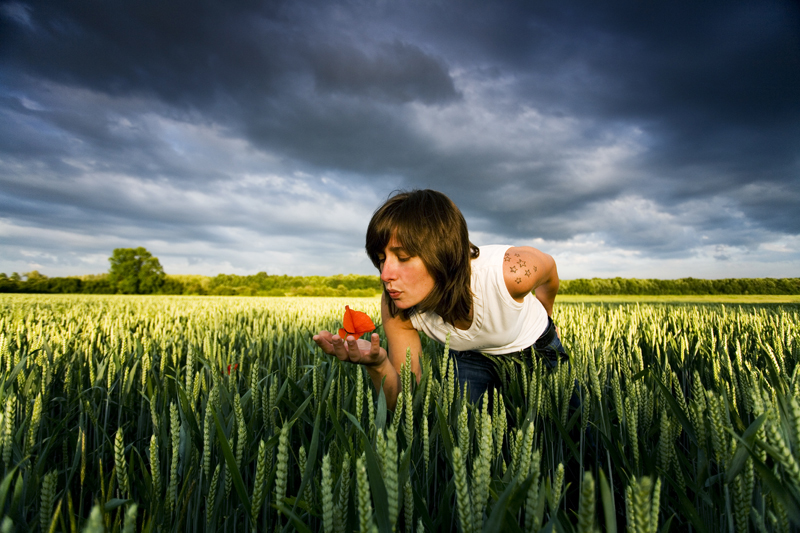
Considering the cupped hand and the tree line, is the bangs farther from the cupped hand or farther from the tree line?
the tree line

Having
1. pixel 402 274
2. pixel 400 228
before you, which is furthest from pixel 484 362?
pixel 400 228

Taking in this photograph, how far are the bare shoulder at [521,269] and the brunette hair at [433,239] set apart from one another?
0.24 metres

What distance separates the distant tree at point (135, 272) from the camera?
38281 millimetres

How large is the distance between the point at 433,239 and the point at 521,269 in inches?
23.2

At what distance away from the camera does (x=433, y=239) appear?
1888 mm

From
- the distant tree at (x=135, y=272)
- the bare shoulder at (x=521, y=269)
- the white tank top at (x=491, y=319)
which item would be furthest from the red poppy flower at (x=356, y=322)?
the distant tree at (x=135, y=272)

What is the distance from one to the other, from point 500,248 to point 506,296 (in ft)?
1.13

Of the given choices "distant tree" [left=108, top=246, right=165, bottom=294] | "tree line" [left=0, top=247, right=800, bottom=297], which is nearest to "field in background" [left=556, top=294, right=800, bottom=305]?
"tree line" [left=0, top=247, right=800, bottom=297]

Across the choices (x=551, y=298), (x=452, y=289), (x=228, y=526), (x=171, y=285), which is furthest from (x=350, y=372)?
(x=171, y=285)

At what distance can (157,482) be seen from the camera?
28.5 inches

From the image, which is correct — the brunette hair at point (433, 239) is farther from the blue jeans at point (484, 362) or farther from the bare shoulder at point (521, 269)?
the blue jeans at point (484, 362)

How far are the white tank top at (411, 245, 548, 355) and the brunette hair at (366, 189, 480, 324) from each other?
0.12m

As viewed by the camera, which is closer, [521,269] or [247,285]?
[521,269]

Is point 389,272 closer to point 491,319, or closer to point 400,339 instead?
point 400,339
